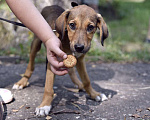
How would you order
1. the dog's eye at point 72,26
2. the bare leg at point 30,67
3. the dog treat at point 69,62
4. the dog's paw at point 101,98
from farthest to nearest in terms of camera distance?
the bare leg at point 30,67
the dog's paw at point 101,98
the dog's eye at point 72,26
the dog treat at point 69,62

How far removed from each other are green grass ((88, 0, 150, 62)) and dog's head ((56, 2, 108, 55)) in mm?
2882

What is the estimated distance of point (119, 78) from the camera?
4.53 meters

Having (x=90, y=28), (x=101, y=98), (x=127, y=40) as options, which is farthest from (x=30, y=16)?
(x=127, y=40)

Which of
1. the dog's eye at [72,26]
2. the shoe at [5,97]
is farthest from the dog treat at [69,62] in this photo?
the shoe at [5,97]

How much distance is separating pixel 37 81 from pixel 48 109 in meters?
1.32

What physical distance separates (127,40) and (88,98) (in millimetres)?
5062

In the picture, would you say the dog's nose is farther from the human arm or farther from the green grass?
the green grass

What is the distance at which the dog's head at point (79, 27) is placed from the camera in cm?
271

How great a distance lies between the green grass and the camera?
19.4 ft

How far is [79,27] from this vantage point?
280cm

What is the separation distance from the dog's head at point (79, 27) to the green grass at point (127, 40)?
2.88m

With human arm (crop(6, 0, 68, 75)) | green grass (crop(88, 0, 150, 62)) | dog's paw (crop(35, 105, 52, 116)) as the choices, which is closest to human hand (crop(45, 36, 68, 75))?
human arm (crop(6, 0, 68, 75))

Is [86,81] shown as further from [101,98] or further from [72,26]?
[72,26]

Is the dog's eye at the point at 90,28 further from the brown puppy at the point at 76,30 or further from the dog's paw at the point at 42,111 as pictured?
the dog's paw at the point at 42,111
